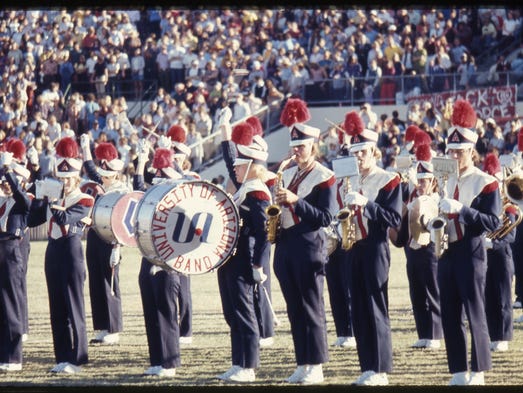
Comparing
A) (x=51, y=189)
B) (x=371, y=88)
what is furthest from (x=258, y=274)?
(x=371, y=88)

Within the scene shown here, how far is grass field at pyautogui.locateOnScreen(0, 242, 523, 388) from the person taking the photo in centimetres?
1054

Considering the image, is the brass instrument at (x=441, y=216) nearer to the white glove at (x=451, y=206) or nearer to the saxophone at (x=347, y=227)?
the white glove at (x=451, y=206)

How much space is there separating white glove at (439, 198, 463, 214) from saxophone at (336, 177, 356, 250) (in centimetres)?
79

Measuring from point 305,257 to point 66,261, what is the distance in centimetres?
225

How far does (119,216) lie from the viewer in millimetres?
11523

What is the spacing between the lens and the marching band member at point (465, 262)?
965cm

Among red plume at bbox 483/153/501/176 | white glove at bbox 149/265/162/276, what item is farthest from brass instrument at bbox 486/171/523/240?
white glove at bbox 149/265/162/276

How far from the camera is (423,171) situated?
11594 millimetres

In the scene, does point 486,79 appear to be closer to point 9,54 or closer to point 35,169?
point 35,169

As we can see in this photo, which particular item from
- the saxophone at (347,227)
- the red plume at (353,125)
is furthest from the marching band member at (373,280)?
the red plume at (353,125)

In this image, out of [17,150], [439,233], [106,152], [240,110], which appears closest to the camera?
[439,233]

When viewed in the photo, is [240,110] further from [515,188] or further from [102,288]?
[515,188]

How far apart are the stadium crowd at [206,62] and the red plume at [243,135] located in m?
9.68

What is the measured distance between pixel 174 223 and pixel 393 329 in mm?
3839
